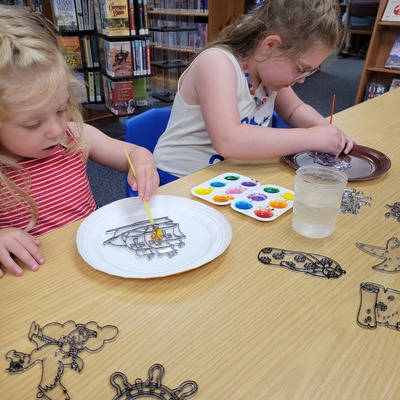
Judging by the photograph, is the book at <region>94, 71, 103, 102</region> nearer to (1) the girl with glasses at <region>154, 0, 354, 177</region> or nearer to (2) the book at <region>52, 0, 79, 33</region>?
(2) the book at <region>52, 0, 79, 33</region>

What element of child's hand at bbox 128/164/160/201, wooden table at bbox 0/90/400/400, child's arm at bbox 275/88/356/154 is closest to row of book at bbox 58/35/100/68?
child's arm at bbox 275/88/356/154

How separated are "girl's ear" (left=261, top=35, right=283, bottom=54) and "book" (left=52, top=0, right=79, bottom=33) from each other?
2.29 metres

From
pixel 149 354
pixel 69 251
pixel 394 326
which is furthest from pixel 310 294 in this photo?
pixel 69 251

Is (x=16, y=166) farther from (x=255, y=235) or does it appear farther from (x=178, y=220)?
(x=255, y=235)

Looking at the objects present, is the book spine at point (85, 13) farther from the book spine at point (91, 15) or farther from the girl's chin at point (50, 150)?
the girl's chin at point (50, 150)

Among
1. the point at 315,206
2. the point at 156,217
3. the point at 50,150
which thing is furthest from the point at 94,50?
the point at 315,206

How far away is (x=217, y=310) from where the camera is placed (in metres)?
0.48

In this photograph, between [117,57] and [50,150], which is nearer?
[50,150]

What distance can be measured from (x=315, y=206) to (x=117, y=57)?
254 centimetres

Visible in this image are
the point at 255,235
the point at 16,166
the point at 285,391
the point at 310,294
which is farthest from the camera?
the point at 16,166

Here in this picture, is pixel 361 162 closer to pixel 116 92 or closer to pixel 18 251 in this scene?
pixel 18 251

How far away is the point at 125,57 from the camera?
9.27 feet

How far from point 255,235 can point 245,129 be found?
336 millimetres

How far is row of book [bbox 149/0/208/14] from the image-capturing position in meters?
3.17
